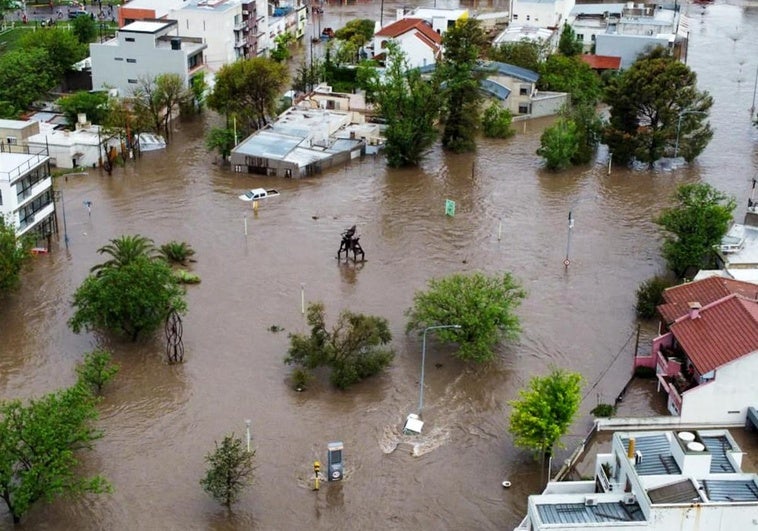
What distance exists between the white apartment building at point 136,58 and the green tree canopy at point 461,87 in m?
14.0

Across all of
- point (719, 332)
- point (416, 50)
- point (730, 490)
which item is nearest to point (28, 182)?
point (719, 332)

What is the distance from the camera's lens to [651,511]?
20281mm

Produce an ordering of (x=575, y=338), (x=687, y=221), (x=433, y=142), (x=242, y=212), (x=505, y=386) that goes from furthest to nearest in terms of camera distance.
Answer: (x=433, y=142)
(x=242, y=212)
(x=687, y=221)
(x=575, y=338)
(x=505, y=386)

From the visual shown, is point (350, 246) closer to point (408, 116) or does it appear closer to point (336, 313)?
point (336, 313)

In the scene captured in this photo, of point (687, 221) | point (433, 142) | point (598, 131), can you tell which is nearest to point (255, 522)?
point (687, 221)

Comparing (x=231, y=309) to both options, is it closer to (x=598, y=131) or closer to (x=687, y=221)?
(x=687, y=221)

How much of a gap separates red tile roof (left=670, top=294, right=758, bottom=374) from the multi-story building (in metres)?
21.8

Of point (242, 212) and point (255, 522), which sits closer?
point (255, 522)

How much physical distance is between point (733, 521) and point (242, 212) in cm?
2588

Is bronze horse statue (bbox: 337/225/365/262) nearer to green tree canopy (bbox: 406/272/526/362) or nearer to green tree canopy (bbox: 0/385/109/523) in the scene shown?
green tree canopy (bbox: 406/272/526/362)

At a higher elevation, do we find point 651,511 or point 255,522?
point 651,511

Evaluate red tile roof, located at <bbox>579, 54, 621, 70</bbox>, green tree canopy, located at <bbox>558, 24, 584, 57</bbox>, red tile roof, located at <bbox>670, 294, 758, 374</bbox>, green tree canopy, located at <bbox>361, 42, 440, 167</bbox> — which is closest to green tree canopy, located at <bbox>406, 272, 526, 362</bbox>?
red tile roof, located at <bbox>670, 294, 758, 374</bbox>

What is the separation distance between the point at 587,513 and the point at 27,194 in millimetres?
24301

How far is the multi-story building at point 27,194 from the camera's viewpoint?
1425 inches
